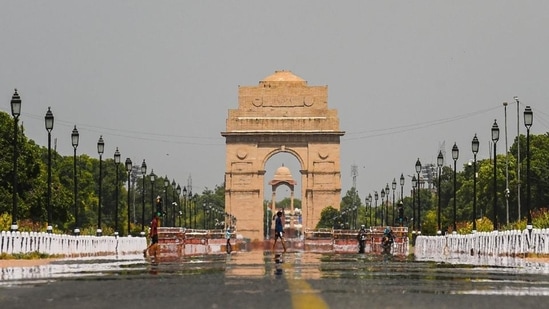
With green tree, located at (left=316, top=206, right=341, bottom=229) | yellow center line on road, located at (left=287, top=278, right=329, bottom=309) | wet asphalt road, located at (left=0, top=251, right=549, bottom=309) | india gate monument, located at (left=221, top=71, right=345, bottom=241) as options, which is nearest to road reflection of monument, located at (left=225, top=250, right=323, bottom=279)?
wet asphalt road, located at (left=0, top=251, right=549, bottom=309)

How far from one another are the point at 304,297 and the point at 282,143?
145 meters

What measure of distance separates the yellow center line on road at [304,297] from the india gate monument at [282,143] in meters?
140

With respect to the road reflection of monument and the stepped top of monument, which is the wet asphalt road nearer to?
the road reflection of monument

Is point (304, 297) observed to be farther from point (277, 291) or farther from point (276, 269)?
point (276, 269)

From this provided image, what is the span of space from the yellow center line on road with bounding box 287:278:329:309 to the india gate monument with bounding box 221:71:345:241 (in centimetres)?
14025

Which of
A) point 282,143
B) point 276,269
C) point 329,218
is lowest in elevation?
point 276,269

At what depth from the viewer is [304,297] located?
13227 millimetres

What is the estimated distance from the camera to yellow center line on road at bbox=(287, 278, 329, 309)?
11.8 meters

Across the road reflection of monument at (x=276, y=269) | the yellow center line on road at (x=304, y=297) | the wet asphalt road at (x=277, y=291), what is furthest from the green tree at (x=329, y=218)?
the yellow center line on road at (x=304, y=297)

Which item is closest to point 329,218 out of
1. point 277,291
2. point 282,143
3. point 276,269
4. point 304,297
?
point 282,143

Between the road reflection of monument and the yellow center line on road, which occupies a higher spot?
the road reflection of monument

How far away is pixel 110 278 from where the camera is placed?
19125 mm

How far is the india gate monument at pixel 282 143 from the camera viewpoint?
157250 mm

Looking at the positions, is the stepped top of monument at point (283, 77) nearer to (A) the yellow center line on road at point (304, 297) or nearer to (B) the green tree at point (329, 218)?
(B) the green tree at point (329, 218)
